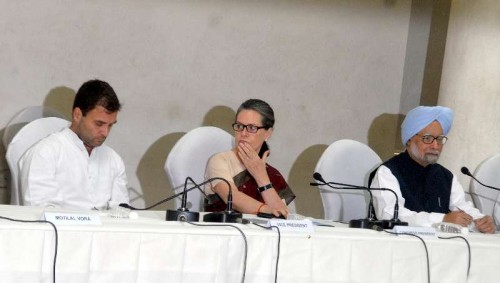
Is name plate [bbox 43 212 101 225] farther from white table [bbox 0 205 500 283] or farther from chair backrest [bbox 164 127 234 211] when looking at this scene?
chair backrest [bbox 164 127 234 211]

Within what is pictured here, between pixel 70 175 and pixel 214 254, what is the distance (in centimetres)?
127

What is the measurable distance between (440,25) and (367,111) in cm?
73

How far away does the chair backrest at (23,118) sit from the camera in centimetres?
469

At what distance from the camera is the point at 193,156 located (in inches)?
166

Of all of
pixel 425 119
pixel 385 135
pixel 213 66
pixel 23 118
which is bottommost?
pixel 23 118

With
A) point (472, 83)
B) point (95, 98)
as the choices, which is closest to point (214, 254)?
point (95, 98)

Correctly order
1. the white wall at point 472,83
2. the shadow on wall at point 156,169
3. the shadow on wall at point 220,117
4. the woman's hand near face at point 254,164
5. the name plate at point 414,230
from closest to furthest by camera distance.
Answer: the name plate at point 414,230
the woman's hand near face at point 254,164
the shadow on wall at point 156,169
the shadow on wall at point 220,117
the white wall at point 472,83

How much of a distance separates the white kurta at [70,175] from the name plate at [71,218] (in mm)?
1094

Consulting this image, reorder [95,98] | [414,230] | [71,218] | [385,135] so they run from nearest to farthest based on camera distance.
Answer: [71,218], [414,230], [95,98], [385,135]

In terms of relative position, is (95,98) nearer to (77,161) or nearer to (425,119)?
(77,161)

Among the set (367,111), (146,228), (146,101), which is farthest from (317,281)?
(367,111)

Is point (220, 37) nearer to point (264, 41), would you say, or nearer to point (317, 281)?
point (264, 41)

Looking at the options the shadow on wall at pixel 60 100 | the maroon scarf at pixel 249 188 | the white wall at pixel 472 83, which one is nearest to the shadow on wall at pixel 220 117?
the shadow on wall at pixel 60 100

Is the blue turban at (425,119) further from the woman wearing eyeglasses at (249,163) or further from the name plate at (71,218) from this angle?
the name plate at (71,218)
